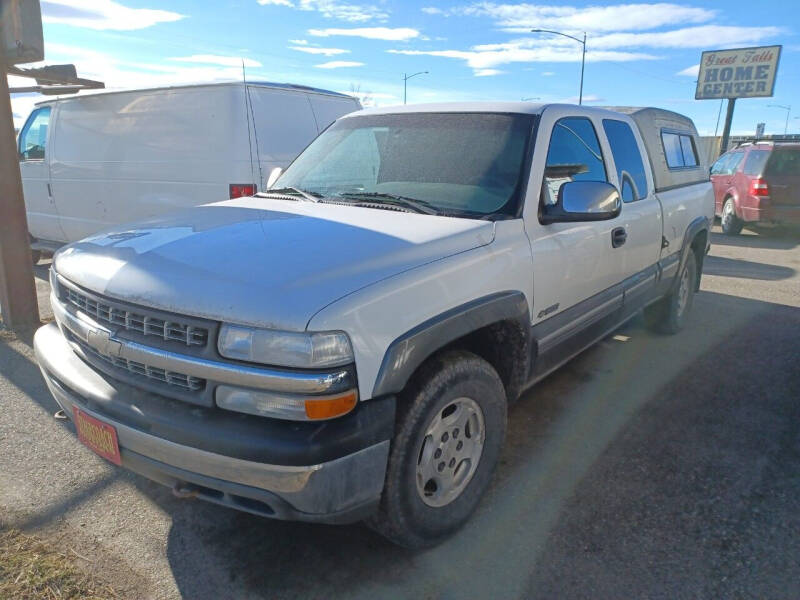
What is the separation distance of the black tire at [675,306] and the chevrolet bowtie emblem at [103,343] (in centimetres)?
468

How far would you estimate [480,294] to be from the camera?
2670mm

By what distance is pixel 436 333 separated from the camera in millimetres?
2361

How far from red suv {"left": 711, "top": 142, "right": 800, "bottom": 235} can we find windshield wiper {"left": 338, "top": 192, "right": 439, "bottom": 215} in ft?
34.5

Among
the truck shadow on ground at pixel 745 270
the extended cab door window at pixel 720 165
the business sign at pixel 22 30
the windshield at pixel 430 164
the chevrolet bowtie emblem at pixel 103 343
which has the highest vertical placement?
the business sign at pixel 22 30

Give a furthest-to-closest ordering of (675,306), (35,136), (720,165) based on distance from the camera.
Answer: (720,165)
(35,136)
(675,306)

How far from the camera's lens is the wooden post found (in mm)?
5207

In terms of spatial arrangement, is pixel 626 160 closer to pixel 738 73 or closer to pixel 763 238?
pixel 763 238

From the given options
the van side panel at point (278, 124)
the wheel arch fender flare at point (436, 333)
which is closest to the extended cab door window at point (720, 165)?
the van side panel at point (278, 124)

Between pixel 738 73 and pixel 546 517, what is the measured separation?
29.8m

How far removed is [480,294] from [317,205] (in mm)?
1102

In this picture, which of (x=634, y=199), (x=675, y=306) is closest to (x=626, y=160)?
(x=634, y=199)

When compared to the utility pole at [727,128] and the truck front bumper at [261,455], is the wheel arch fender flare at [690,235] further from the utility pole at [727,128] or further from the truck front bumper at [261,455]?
the utility pole at [727,128]

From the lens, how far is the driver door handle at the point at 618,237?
3835 mm

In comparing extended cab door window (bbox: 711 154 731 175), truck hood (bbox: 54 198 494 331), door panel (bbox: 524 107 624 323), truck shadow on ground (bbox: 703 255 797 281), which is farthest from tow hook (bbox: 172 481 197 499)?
extended cab door window (bbox: 711 154 731 175)
